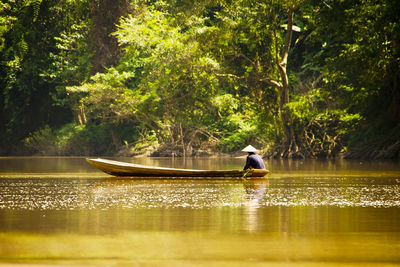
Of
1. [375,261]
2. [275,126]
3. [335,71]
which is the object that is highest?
[335,71]

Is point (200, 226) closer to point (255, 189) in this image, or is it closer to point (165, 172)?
point (255, 189)

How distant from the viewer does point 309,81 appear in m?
41.1

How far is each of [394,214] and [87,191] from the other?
7.42 meters

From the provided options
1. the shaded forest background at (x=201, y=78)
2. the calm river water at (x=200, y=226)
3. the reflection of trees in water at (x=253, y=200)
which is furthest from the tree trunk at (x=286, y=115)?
the calm river water at (x=200, y=226)

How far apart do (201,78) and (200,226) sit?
106 ft

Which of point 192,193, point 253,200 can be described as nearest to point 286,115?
point 192,193

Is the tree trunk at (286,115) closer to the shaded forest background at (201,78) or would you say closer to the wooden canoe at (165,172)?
the shaded forest background at (201,78)

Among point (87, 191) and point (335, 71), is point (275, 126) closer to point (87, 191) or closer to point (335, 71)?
point (335, 71)

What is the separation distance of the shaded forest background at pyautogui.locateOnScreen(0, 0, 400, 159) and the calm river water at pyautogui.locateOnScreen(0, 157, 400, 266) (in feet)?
51.2

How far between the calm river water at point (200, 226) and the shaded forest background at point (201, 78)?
15597mm

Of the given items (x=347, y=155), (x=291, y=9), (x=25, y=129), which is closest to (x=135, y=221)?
(x=347, y=155)

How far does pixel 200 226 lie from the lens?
361 inches

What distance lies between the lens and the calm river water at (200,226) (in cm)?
687

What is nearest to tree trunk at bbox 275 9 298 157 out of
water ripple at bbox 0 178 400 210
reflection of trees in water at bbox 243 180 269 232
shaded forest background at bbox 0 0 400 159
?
shaded forest background at bbox 0 0 400 159
